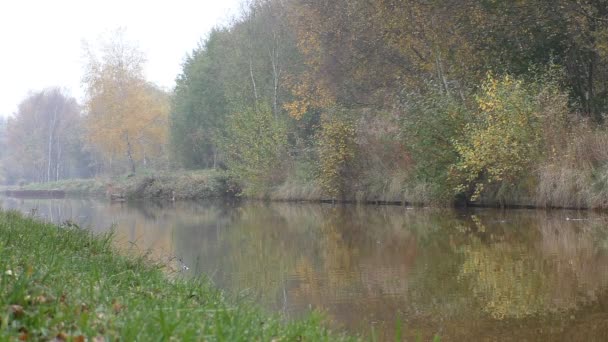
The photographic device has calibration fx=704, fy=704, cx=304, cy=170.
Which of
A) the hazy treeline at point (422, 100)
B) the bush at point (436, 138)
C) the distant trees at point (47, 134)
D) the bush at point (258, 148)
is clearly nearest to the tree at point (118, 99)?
the hazy treeline at point (422, 100)

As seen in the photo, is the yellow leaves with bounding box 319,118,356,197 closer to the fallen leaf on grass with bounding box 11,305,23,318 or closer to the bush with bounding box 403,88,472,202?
the bush with bounding box 403,88,472,202

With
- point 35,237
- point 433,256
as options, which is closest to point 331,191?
point 433,256

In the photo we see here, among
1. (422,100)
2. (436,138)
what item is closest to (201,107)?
(422,100)

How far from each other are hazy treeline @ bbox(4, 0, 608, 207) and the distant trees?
41.7 metres

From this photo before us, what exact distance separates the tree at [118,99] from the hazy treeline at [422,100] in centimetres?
1189

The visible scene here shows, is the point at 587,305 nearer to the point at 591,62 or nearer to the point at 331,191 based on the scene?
the point at 591,62

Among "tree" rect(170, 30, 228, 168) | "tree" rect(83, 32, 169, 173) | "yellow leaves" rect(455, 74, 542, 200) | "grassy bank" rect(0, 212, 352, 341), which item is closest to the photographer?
"grassy bank" rect(0, 212, 352, 341)

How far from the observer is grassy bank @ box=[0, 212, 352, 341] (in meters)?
3.39

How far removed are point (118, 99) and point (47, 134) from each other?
104 ft

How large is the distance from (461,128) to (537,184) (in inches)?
133

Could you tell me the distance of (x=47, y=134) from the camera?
264ft

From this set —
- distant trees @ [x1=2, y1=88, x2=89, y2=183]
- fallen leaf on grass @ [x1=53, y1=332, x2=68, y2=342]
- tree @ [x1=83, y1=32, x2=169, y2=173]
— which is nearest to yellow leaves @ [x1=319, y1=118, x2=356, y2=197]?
fallen leaf on grass @ [x1=53, y1=332, x2=68, y2=342]

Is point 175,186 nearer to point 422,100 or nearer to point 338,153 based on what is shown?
point 338,153

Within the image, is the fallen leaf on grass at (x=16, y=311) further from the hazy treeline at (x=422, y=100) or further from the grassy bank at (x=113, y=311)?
the hazy treeline at (x=422, y=100)
